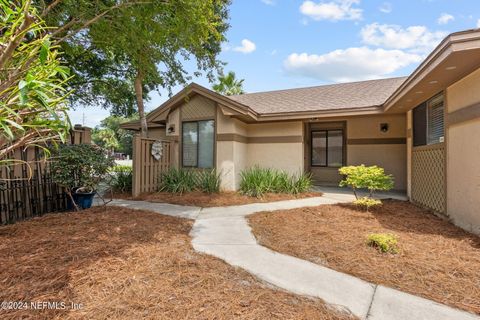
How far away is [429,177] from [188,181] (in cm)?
690

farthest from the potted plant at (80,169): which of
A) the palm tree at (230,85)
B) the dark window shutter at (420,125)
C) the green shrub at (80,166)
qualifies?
the palm tree at (230,85)

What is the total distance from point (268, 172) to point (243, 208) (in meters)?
2.56

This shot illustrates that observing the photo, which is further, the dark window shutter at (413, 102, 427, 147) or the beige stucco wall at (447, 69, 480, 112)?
the dark window shutter at (413, 102, 427, 147)

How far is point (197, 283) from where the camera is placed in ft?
8.66

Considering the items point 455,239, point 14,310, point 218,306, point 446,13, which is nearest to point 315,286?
point 218,306

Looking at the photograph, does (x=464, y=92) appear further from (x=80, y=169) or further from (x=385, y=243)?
(x=80, y=169)

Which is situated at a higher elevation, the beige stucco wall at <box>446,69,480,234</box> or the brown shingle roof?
the brown shingle roof

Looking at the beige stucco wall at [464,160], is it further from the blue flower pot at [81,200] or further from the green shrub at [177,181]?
the blue flower pot at [81,200]

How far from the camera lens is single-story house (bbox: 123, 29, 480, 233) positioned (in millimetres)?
4484

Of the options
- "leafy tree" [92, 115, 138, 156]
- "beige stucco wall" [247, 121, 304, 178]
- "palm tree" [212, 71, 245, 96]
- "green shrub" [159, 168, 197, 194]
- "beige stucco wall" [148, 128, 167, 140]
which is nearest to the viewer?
"green shrub" [159, 168, 197, 194]

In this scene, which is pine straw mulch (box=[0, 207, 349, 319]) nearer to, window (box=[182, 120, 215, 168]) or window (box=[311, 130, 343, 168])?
window (box=[182, 120, 215, 168])

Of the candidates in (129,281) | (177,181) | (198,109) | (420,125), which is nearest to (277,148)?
(198,109)

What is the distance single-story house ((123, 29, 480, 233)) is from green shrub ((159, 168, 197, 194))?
29.8 inches

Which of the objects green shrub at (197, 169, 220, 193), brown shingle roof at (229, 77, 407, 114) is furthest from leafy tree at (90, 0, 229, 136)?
brown shingle roof at (229, 77, 407, 114)
